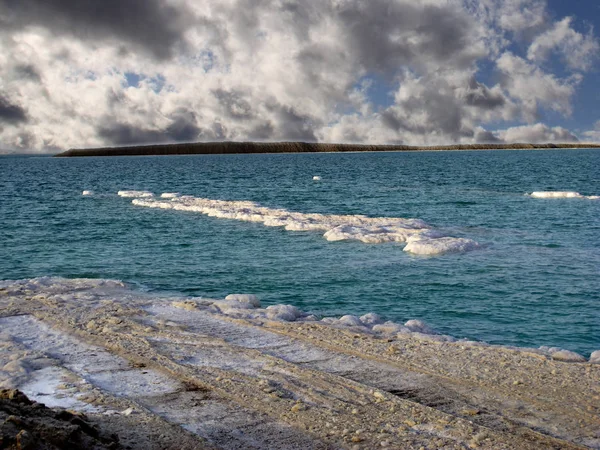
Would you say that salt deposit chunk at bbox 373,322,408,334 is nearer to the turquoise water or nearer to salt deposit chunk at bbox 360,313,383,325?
salt deposit chunk at bbox 360,313,383,325

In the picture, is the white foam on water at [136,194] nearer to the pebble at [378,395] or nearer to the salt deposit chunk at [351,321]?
the salt deposit chunk at [351,321]

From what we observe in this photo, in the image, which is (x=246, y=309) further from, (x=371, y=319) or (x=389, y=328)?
(x=389, y=328)

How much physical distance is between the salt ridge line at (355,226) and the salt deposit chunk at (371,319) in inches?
382

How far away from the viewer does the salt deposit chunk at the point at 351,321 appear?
44.7ft

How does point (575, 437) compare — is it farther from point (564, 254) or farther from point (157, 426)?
point (564, 254)

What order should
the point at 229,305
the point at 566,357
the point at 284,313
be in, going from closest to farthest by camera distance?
the point at 566,357 < the point at 284,313 < the point at 229,305

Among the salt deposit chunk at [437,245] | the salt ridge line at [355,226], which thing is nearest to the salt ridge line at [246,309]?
the salt deposit chunk at [437,245]

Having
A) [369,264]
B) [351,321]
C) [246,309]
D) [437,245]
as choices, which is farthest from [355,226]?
[351,321]

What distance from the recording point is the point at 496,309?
15.9 meters

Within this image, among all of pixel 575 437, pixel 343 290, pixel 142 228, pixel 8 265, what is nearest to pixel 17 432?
pixel 575 437

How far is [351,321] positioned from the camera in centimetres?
1377

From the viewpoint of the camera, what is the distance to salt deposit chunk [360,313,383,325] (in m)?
14.1

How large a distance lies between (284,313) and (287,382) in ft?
15.7

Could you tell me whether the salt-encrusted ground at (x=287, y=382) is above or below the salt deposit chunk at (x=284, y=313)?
above
